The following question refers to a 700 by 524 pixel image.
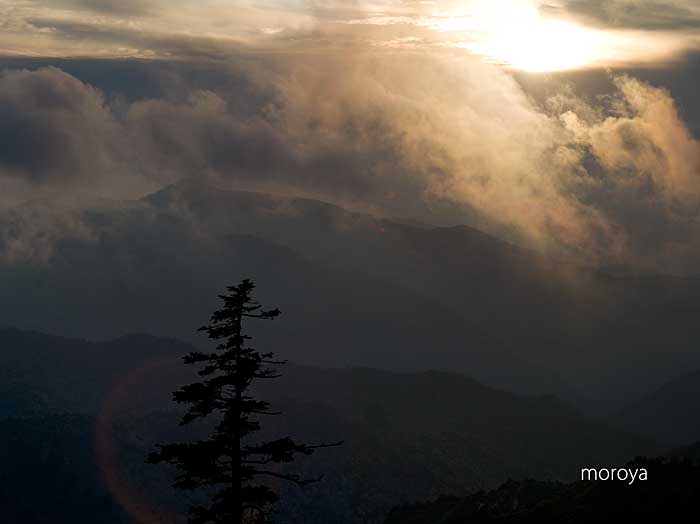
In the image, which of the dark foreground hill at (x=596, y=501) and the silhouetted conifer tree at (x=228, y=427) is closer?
the silhouetted conifer tree at (x=228, y=427)

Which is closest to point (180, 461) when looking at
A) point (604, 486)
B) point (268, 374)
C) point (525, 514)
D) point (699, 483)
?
point (268, 374)

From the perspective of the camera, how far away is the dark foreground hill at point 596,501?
104812 mm

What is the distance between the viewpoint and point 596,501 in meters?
124

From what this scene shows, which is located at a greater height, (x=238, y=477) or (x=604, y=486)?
(x=238, y=477)

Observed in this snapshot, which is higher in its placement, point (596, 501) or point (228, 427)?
point (228, 427)

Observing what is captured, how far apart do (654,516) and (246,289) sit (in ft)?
256

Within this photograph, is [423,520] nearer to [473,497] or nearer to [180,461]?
[473,497]

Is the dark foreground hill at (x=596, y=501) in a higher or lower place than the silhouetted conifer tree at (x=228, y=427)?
lower

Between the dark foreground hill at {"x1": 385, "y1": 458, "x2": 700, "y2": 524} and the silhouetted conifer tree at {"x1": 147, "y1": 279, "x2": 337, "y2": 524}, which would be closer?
the silhouetted conifer tree at {"x1": 147, "y1": 279, "x2": 337, "y2": 524}

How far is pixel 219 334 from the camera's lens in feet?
142

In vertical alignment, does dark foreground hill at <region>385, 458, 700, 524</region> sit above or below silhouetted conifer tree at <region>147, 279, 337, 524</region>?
below

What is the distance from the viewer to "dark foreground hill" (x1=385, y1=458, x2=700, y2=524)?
104812 mm

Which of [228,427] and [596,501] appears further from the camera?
[596,501]

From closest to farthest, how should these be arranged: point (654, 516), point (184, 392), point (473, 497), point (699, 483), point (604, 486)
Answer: point (184, 392), point (654, 516), point (699, 483), point (604, 486), point (473, 497)
